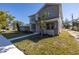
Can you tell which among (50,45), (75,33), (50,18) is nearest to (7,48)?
(50,45)

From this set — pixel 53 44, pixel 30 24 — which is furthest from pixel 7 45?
pixel 53 44

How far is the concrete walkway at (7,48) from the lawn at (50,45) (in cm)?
10

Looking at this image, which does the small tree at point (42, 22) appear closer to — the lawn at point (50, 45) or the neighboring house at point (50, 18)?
the neighboring house at point (50, 18)

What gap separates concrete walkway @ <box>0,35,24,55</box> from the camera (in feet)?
18.3

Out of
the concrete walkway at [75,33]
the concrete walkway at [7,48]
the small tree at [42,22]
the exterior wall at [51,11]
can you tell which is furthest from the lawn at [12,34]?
the concrete walkway at [75,33]

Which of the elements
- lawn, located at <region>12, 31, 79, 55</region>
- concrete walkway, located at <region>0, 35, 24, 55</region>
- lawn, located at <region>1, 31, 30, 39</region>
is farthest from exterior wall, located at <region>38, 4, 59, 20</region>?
concrete walkway, located at <region>0, 35, 24, 55</region>

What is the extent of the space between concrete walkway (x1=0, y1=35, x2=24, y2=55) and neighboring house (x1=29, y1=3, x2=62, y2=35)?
689mm

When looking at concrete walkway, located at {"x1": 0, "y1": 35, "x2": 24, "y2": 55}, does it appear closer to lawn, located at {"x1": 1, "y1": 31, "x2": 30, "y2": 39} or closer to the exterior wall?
lawn, located at {"x1": 1, "y1": 31, "x2": 30, "y2": 39}

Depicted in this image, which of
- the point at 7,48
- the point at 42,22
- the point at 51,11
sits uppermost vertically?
the point at 51,11

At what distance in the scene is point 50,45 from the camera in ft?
18.6

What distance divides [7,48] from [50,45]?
1102mm

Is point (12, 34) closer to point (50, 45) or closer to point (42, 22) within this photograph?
point (42, 22)

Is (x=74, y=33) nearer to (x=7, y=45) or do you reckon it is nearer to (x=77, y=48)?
(x=77, y=48)

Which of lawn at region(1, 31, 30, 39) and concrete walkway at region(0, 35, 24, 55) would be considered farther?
lawn at region(1, 31, 30, 39)
